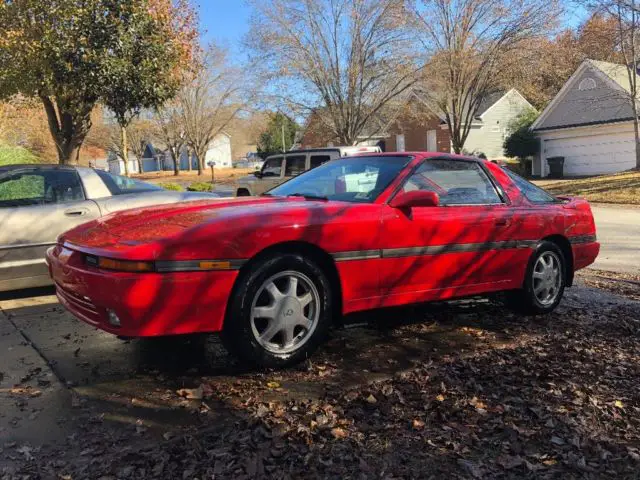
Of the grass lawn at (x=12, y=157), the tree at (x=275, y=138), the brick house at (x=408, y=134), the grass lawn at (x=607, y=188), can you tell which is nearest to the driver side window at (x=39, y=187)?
the grass lawn at (x=12, y=157)

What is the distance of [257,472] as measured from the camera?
8.85 feet

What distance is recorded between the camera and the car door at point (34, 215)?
582 cm

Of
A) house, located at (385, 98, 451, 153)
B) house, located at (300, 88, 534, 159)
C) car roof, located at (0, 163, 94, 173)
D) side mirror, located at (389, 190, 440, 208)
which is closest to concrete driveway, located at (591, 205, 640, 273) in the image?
side mirror, located at (389, 190, 440, 208)

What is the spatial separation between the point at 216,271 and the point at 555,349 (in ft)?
8.77

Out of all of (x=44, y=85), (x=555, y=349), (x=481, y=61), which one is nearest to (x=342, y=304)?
(x=555, y=349)

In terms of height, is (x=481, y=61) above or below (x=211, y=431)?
above

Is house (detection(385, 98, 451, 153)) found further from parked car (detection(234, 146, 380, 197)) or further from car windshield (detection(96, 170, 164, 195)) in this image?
car windshield (detection(96, 170, 164, 195))

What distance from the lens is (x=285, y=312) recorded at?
151 inches

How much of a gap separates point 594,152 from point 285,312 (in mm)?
28129

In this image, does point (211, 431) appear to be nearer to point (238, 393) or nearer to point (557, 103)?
point (238, 393)

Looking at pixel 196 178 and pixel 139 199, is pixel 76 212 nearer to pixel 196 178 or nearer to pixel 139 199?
pixel 139 199

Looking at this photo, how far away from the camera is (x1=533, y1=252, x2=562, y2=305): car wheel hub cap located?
17.6 ft

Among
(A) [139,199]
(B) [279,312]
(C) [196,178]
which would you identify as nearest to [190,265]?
(B) [279,312]

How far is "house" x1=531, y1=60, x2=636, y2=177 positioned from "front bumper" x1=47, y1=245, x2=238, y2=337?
25.7 m
